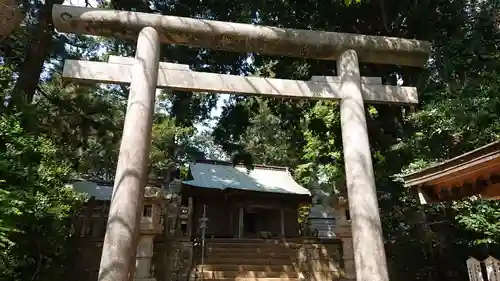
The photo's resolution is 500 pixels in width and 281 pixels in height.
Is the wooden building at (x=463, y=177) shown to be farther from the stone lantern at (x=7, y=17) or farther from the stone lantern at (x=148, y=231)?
the stone lantern at (x=7, y=17)

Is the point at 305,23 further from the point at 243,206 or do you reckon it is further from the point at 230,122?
the point at 243,206

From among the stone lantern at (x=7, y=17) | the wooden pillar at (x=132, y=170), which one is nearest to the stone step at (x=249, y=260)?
the wooden pillar at (x=132, y=170)

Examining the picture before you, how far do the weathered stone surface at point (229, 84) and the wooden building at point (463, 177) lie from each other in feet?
4.15

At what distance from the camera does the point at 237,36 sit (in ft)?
16.6

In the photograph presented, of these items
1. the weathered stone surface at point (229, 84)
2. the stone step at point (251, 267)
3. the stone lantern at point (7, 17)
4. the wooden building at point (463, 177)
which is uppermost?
the stone lantern at point (7, 17)

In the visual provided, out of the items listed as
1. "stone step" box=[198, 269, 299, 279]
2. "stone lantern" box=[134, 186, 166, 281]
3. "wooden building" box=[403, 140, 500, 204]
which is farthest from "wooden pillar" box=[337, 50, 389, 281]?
"stone step" box=[198, 269, 299, 279]

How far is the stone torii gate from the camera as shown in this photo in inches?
156

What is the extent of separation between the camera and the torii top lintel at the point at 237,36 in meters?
4.75

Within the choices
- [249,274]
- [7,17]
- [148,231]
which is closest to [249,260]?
[249,274]

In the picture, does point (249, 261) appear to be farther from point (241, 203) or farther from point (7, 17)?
point (7, 17)

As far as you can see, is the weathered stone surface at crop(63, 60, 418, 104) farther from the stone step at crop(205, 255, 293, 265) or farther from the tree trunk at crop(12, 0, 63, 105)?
the stone step at crop(205, 255, 293, 265)

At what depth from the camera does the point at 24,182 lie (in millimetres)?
4727

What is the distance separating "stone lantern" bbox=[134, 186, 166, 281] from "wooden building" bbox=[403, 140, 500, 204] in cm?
486

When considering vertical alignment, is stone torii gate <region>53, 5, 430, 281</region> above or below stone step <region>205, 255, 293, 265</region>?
above
